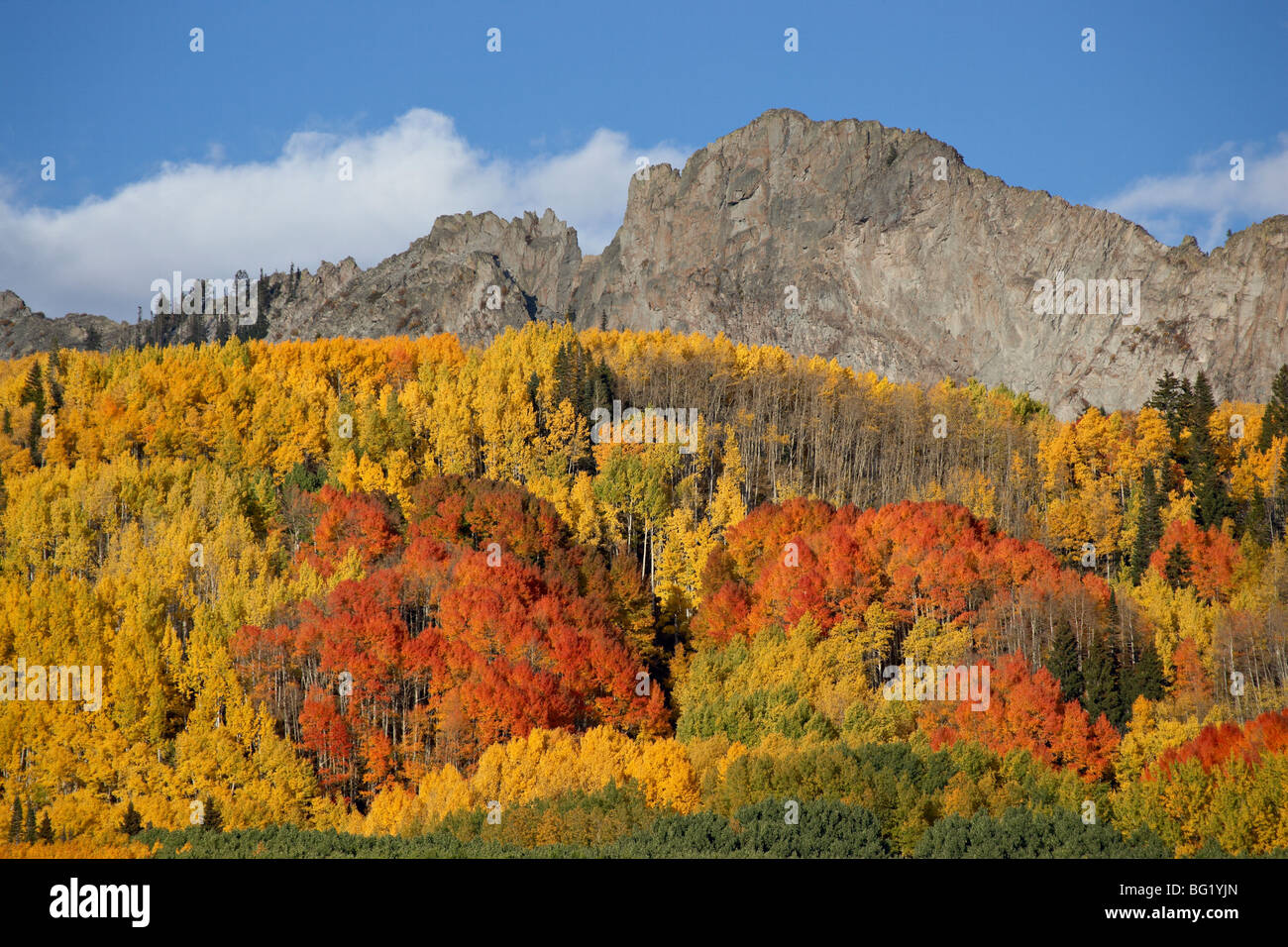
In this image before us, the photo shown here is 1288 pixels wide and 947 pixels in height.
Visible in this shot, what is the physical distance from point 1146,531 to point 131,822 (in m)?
74.3

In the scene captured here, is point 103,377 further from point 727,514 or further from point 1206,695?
point 1206,695

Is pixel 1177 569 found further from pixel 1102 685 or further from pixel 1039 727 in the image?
pixel 1039 727

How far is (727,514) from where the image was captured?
95.1 meters

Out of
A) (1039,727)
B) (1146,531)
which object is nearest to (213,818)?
(1039,727)

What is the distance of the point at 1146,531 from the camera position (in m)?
95.8

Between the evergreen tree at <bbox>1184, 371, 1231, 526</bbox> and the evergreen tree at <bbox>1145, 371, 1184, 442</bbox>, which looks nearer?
the evergreen tree at <bbox>1184, 371, 1231, 526</bbox>

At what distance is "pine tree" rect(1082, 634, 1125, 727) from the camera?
230ft

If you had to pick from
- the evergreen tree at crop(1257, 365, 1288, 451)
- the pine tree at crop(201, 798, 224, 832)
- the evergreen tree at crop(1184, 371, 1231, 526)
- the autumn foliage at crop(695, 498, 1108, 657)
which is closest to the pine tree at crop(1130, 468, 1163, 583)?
the evergreen tree at crop(1184, 371, 1231, 526)

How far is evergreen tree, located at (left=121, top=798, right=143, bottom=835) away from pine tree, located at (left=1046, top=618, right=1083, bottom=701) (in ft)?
160

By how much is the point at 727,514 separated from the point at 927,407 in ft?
124

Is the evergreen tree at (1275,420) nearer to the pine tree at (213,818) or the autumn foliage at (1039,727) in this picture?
the autumn foliage at (1039,727)

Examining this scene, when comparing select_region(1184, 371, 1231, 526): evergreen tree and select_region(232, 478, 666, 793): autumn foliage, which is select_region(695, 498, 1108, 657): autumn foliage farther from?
select_region(1184, 371, 1231, 526): evergreen tree
